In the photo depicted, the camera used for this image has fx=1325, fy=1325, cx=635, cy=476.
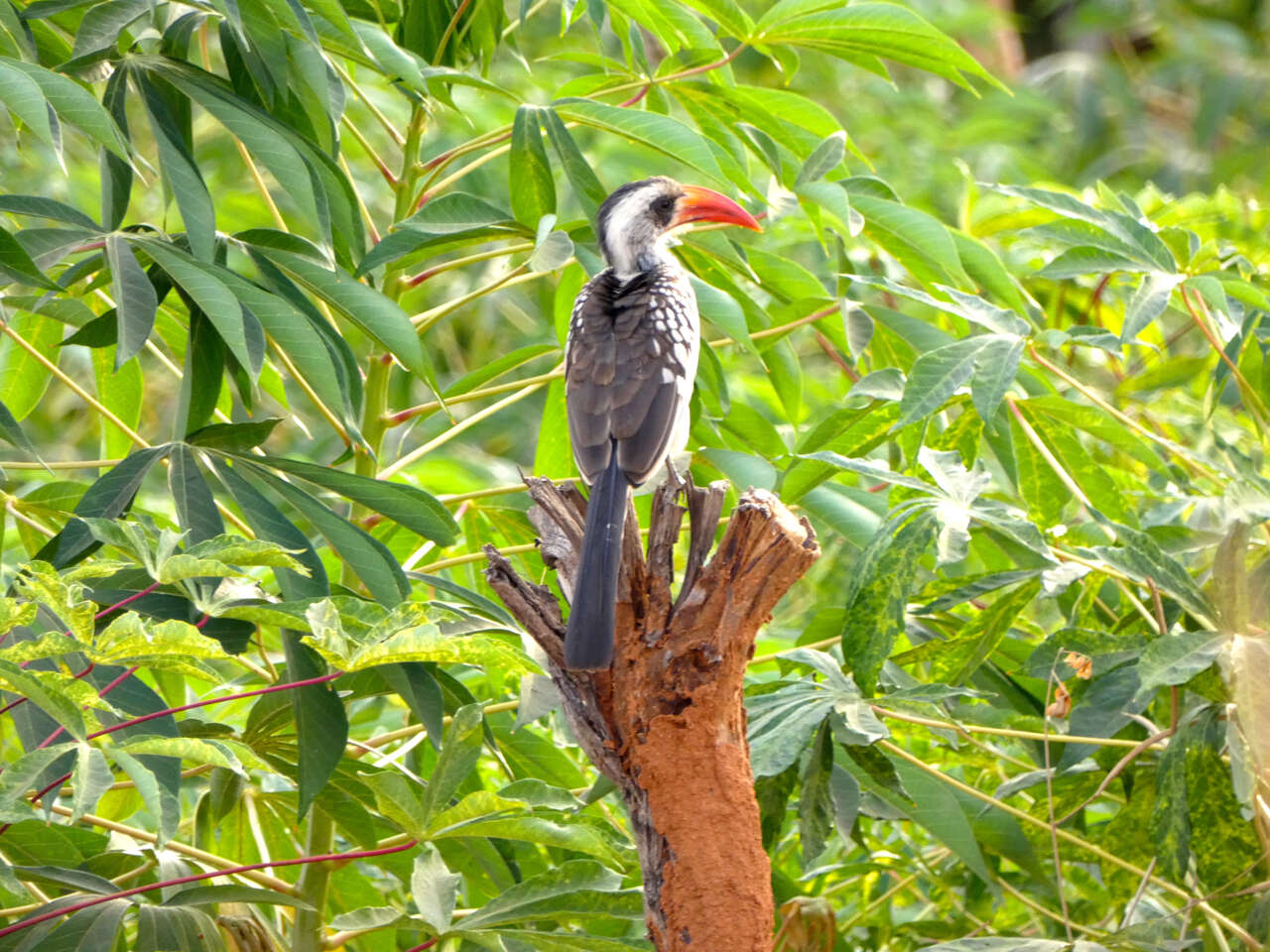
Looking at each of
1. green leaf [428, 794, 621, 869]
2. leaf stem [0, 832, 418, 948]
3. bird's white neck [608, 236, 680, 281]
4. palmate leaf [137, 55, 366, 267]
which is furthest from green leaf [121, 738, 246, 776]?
bird's white neck [608, 236, 680, 281]

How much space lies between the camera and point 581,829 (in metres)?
2.15

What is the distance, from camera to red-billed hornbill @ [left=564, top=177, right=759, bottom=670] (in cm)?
269

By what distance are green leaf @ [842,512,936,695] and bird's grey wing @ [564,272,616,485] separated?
0.60 m

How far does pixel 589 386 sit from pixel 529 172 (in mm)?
472

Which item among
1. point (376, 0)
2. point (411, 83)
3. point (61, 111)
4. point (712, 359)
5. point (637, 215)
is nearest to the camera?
point (61, 111)

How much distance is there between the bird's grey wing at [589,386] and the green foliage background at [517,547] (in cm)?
14

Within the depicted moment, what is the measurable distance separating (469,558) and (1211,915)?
157 centimetres

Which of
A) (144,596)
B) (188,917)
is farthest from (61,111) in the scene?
(188,917)

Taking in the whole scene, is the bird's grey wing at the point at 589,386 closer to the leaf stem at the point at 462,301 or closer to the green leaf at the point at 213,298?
the leaf stem at the point at 462,301

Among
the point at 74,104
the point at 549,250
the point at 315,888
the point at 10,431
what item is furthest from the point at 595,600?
the point at 74,104

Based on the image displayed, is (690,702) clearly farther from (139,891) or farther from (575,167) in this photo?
(575,167)

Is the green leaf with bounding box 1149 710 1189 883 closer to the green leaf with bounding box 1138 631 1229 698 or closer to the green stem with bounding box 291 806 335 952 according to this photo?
the green leaf with bounding box 1138 631 1229 698

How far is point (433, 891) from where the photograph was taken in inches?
82.4

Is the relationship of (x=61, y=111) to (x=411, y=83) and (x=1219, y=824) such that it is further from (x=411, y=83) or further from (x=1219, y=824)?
(x=1219, y=824)
